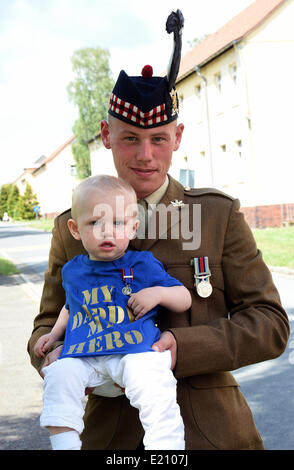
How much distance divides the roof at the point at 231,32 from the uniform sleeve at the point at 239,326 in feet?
82.8

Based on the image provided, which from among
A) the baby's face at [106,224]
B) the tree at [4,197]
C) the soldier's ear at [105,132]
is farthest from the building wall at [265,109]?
the tree at [4,197]

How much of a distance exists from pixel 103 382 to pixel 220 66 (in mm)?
28392

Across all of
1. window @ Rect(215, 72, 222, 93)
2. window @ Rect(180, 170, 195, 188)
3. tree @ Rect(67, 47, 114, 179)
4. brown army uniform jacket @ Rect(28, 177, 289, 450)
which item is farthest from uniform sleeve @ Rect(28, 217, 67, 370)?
tree @ Rect(67, 47, 114, 179)

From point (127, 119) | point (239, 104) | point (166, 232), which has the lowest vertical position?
point (166, 232)

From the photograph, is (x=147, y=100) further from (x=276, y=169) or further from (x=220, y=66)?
(x=220, y=66)

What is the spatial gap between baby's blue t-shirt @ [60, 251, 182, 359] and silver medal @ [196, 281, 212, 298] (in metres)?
0.10

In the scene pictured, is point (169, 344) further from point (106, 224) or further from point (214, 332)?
point (106, 224)

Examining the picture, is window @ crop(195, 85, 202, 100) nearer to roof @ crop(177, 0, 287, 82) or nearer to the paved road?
roof @ crop(177, 0, 287, 82)

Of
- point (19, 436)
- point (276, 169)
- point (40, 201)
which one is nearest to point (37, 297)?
point (19, 436)

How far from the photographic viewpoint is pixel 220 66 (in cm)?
2884

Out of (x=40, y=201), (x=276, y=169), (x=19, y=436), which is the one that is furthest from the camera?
(x=40, y=201)

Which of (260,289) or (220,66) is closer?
(260,289)

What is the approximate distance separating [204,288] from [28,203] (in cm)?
9403

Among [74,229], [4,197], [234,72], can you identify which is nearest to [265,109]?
[234,72]
